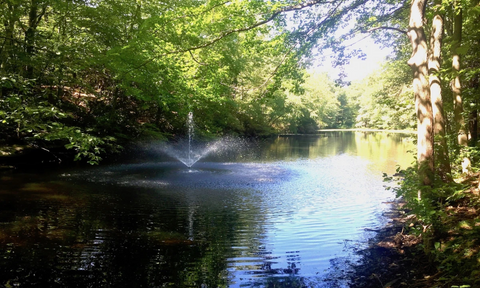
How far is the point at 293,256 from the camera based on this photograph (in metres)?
5.50

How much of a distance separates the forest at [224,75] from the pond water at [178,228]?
1.56 meters

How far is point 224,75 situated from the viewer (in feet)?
59.1

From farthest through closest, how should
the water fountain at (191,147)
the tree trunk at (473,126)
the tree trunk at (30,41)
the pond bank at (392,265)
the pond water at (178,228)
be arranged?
the water fountain at (191,147) → the tree trunk at (30,41) → the tree trunk at (473,126) → the pond water at (178,228) → the pond bank at (392,265)

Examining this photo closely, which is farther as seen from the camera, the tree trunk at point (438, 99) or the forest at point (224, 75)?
the tree trunk at point (438, 99)

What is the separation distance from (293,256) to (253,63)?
2550cm

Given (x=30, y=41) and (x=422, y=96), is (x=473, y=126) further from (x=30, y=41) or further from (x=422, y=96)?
(x=30, y=41)

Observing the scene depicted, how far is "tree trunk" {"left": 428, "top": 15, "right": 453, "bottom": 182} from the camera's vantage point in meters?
5.65

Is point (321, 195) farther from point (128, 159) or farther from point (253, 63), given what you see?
point (253, 63)

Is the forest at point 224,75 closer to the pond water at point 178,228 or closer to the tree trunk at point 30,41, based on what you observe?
the tree trunk at point 30,41

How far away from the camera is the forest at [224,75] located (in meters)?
5.02

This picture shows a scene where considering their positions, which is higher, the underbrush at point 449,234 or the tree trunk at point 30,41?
the tree trunk at point 30,41

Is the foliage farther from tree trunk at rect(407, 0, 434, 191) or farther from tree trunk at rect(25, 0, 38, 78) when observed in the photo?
tree trunk at rect(25, 0, 38, 78)

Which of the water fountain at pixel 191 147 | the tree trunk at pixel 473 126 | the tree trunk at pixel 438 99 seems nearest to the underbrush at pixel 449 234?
the tree trunk at pixel 438 99

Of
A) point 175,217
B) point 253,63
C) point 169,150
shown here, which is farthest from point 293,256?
point 253,63
